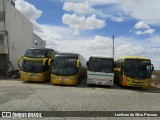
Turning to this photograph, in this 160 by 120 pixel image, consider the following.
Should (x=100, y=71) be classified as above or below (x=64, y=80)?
above

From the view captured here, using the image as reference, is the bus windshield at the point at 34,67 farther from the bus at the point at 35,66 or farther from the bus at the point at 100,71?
the bus at the point at 100,71

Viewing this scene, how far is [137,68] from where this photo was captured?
24812mm

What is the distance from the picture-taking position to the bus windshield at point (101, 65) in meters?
24.9

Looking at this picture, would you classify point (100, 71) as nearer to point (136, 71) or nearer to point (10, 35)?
point (136, 71)

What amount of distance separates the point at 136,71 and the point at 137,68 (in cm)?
29

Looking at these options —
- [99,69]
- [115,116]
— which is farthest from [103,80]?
[115,116]

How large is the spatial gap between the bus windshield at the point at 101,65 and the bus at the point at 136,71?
122cm

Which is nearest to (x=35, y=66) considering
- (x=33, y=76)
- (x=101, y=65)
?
(x=33, y=76)

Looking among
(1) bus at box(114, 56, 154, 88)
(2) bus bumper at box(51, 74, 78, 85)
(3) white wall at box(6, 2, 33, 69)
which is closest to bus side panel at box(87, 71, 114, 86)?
(1) bus at box(114, 56, 154, 88)

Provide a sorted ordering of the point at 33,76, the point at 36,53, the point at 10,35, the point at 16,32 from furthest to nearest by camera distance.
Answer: the point at 16,32, the point at 10,35, the point at 36,53, the point at 33,76

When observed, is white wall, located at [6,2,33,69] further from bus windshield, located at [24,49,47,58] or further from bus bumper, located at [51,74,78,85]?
bus bumper, located at [51,74,78,85]

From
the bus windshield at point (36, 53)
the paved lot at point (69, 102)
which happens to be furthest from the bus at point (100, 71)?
the paved lot at point (69, 102)

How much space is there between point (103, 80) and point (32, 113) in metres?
15.0

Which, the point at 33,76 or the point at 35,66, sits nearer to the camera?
the point at 33,76
